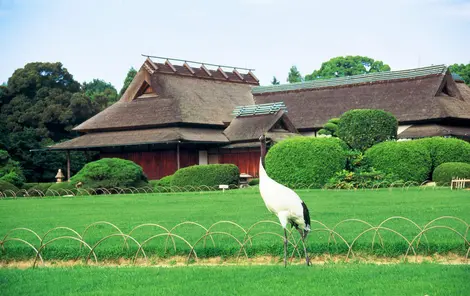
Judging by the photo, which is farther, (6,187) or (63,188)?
(6,187)

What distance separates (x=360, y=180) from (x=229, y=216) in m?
13.1

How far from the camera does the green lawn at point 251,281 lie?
9570mm

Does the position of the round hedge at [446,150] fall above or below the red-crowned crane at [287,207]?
above

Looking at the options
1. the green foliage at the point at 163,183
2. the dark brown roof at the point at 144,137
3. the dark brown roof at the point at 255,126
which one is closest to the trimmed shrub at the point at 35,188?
the green foliage at the point at 163,183

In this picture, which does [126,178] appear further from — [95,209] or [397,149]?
[397,149]

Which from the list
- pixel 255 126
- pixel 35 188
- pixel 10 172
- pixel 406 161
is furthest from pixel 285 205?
pixel 255 126

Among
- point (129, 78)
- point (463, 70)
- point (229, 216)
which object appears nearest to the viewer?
point (229, 216)

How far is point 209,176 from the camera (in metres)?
36.3

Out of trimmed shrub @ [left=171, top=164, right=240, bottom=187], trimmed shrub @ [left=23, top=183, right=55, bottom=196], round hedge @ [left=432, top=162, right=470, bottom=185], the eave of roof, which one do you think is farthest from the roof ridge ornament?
round hedge @ [left=432, top=162, right=470, bottom=185]

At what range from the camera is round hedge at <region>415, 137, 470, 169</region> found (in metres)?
32.2

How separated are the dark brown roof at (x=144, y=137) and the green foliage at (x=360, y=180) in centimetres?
1321

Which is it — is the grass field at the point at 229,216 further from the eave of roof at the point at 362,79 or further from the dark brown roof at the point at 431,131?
the eave of roof at the point at 362,79

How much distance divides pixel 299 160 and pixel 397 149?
14.5 ft

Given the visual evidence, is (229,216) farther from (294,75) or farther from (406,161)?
(294,75)
